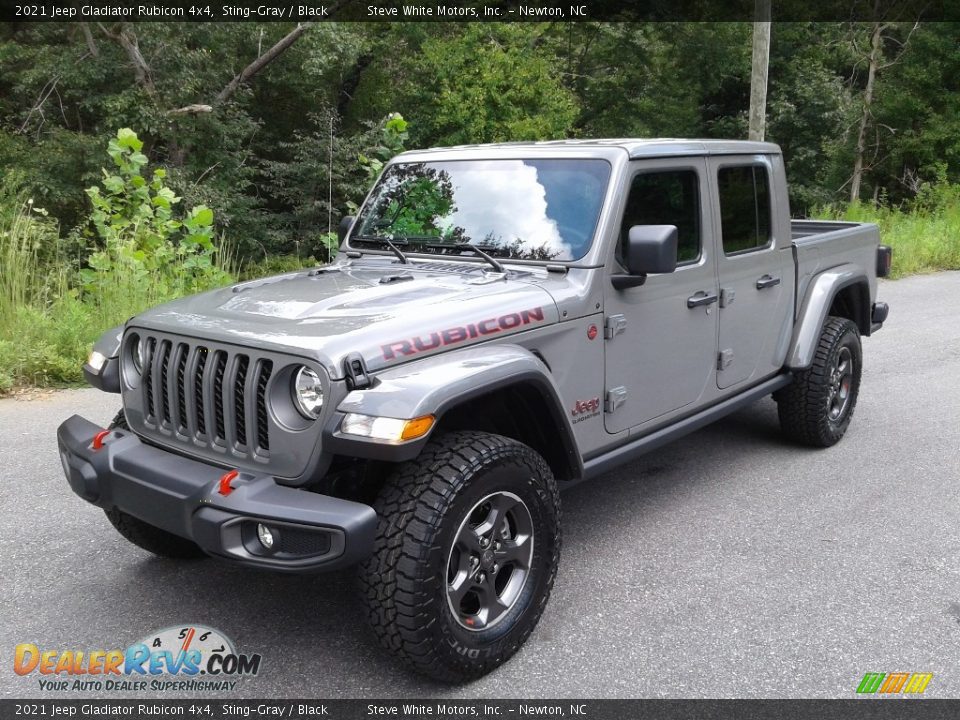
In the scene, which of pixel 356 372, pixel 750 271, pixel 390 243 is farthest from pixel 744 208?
pixel 356 372

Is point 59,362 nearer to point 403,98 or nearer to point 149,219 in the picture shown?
point 149,219

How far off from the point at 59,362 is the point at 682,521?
488 centimetres

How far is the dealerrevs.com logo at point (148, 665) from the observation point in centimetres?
308

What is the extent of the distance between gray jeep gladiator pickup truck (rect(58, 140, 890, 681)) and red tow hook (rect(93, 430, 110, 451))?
1 cm

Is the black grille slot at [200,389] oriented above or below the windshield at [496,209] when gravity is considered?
below

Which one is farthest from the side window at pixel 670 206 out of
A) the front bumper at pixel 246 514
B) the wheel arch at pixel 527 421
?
the front bumper at pixel 246 514

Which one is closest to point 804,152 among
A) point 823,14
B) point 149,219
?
point 823,14

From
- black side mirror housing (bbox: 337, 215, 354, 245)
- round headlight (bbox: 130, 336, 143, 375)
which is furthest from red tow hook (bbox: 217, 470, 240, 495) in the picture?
black side mirror housing (bbox: 337, 215, 354, 245)

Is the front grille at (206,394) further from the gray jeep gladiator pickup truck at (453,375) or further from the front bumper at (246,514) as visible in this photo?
the front bumper at (246,514)

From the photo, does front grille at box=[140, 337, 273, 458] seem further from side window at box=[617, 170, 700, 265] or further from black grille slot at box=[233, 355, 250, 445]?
side window at box=[617, 170, 700, 265]

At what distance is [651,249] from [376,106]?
22.3 m

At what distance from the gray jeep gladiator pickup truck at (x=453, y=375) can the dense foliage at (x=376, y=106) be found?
4836mm

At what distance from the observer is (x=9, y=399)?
6391mm

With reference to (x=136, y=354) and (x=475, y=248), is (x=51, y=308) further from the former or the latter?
(x=475, y=248)
